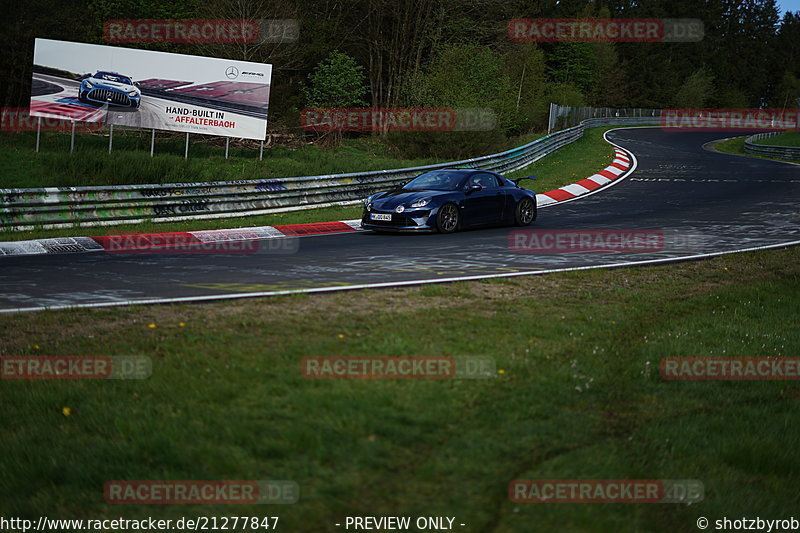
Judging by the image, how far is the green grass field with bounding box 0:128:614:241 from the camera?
1516 cm

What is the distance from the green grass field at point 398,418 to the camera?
14.0 ft

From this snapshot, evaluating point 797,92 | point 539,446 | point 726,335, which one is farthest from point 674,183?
point 797,92

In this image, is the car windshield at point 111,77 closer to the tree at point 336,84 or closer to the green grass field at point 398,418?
the tree at point 336,84

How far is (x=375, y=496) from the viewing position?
4.19 m

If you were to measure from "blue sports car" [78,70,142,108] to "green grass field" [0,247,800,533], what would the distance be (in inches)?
641

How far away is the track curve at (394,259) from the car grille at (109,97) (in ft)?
34.0

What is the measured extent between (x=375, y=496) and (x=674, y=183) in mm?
24607

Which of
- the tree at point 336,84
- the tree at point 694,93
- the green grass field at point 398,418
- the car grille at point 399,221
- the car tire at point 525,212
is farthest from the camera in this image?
the tree at point 694,93

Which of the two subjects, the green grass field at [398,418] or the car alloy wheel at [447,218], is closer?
the green grass field at [398,418]

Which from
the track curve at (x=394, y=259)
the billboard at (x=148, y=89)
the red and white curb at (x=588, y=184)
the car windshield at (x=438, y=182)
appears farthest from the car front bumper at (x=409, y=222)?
the billboard at (x=148, y=89)

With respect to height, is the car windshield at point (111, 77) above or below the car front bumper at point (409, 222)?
above

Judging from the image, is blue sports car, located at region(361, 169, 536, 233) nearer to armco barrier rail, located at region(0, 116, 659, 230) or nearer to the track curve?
the track curve

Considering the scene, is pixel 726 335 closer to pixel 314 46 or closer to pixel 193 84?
pixel 193 84

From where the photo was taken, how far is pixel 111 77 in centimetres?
2264
